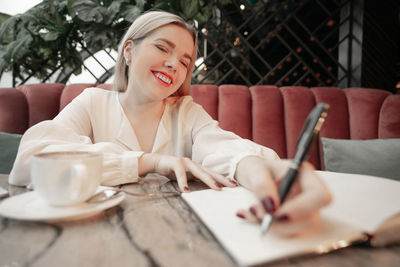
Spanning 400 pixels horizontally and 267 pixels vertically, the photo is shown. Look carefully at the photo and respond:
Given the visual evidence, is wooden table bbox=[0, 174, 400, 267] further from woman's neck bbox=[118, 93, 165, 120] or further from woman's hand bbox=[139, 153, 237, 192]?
woman's neck bbox=[118, 93, 165, 120]

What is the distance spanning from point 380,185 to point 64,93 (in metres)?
1.64

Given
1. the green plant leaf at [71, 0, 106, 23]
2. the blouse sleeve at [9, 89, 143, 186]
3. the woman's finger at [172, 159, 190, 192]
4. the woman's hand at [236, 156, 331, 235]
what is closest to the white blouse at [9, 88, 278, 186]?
the blouse sleeve at [9, 89, 143, 186]

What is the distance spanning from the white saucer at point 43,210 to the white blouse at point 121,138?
208 mm

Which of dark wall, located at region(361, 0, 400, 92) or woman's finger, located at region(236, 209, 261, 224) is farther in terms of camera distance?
dark wall, located at region(361, 0, 400, 92)

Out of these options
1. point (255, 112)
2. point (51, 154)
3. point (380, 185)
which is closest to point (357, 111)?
point (255, 112)

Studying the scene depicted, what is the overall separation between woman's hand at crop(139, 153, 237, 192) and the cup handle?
0.24 m

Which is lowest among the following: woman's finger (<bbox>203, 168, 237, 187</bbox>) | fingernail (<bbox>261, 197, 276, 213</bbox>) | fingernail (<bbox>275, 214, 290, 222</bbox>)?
woman's finger (<bbox>203, 168, 237, 187</bbox>)

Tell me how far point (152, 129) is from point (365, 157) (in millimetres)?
1068

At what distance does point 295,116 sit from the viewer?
165cm

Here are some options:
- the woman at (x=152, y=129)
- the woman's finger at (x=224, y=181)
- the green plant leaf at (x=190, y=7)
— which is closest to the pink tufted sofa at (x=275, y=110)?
the woman at (x=152, y=129)

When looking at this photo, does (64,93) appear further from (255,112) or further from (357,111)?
(357,111)

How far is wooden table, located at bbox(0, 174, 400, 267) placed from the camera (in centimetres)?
31

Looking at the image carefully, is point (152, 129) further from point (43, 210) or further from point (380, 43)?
point (380, 43)

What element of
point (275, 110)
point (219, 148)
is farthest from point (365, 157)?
point (219, 148)
